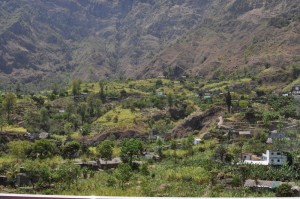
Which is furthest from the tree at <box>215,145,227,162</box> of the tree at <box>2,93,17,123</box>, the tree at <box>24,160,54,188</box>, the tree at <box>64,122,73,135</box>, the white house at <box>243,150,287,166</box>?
the tree at <box>2,93,17,123</box>

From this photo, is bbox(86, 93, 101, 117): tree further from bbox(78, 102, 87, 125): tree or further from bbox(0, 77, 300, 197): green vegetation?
bbox(78, 102, 87, 125): tree

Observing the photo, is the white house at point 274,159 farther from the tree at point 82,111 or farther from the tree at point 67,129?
the tree at point 82,111

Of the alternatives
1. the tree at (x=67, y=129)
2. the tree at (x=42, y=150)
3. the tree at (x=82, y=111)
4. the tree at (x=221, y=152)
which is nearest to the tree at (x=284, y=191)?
the tree at (x=221, y=152)

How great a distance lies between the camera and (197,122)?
59375 millimetres

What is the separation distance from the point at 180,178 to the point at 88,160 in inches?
482

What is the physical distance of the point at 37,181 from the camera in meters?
35.7

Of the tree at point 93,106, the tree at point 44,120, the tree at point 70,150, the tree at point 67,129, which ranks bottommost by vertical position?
the tree at point 70,150

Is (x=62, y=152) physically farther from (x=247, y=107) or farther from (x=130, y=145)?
(x=247, y=107)

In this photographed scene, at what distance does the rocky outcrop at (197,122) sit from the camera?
58875 millimetres

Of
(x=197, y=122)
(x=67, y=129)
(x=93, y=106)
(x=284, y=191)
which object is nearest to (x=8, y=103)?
(x=67, y=129)

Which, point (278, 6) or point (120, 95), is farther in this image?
point (278, 6)

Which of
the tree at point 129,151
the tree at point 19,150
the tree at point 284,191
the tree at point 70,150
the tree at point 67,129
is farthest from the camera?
the tree at point 67,129

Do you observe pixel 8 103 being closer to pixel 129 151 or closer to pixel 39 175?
pixel 129 151

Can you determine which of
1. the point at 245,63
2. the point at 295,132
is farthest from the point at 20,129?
the point at 245,63
